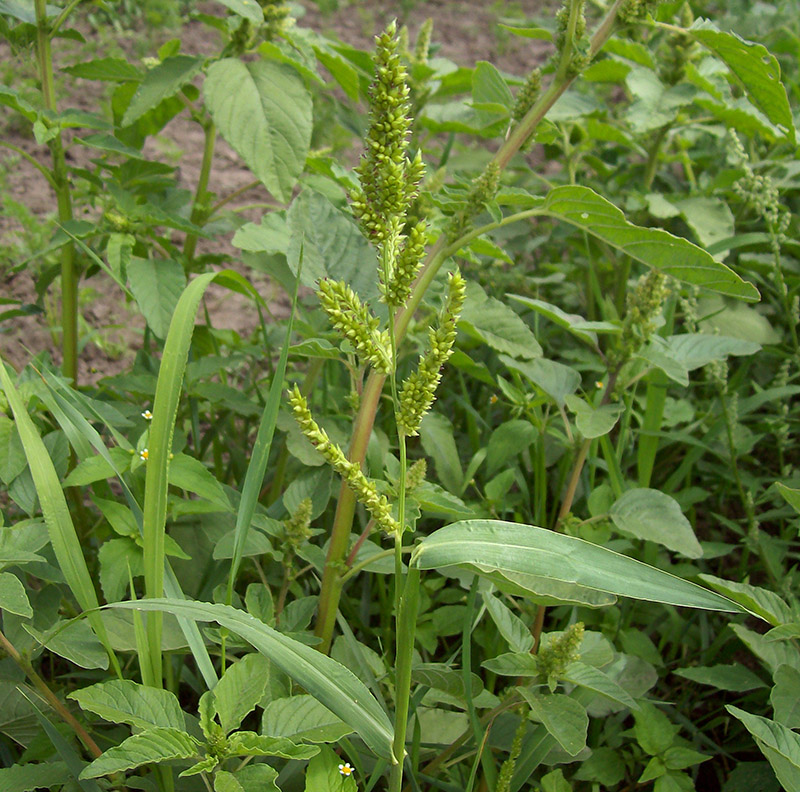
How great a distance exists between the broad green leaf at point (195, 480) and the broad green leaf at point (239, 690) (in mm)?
317

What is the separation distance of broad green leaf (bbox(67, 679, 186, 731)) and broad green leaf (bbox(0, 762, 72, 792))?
0.15m

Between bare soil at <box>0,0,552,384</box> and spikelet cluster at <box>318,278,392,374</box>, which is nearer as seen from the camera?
spikelet cluster at <box>318,278,392,374</box>

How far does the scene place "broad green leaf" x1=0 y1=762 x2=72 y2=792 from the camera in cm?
106

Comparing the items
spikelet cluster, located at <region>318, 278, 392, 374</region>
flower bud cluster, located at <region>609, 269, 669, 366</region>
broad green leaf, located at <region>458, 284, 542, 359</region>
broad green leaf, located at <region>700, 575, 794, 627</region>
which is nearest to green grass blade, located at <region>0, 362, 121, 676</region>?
spikelet cluster, located at <region>318, 278, 392, 374</region>

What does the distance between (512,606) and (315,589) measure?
43cm

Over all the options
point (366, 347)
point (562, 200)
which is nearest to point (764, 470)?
point (562, 200)

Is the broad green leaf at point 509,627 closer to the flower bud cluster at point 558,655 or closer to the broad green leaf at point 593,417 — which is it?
the flower bud cluster at point 558,655

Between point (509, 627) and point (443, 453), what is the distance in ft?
1.66

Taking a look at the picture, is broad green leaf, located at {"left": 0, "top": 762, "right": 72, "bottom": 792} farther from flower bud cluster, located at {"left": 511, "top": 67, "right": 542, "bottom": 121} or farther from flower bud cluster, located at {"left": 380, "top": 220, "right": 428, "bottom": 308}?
flower bud cluster, located at {"left": 511, "top": 67, "right": 542, "bottom": 121}

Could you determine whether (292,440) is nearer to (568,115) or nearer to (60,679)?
(60,679)

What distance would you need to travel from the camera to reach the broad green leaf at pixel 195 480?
1.32 meters

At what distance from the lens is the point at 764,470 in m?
2.15

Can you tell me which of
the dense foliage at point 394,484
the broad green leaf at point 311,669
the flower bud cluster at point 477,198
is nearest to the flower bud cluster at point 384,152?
the dense foliage at point 394,484

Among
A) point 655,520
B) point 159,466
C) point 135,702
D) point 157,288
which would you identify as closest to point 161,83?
point 157,288
